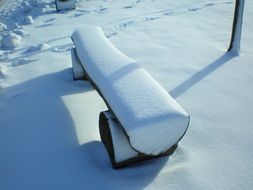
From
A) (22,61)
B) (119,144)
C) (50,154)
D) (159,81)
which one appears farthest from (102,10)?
(119,144)

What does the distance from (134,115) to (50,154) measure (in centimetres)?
94

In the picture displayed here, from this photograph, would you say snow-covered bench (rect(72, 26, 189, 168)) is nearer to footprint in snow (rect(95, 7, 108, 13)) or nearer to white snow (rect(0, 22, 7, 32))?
white snow (rect(0, 22, 7, 32))

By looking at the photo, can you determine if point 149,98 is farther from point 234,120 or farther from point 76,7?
point 76,7

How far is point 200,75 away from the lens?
382cm

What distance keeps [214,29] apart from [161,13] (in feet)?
4.90

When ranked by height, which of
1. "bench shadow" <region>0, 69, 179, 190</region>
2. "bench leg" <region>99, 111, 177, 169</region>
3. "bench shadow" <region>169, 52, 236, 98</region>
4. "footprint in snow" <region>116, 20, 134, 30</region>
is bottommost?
"bench shadow" <region>0, 69, 179, 190</region>

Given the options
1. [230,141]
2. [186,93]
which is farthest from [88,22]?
[230,141]

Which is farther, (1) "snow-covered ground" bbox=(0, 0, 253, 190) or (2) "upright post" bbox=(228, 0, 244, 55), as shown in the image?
(2) "upright post" bbox=(228, 0, 244, 55)

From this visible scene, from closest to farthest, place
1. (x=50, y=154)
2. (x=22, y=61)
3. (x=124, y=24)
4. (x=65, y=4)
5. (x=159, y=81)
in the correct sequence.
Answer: (x=50, y=154)
(x=159, y=81)
(x=22, y=61)
(x=124, y=24)
(x=65, y=4)

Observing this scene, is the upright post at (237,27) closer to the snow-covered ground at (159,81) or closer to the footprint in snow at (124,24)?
the snow-covered ground at (159,81)

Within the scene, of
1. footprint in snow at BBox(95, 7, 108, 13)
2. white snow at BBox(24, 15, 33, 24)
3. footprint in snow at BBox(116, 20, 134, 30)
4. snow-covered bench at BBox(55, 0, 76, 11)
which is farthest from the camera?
snow-covered bench at BBox(55, 0, 76, 11)

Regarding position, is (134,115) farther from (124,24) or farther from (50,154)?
(124,24)

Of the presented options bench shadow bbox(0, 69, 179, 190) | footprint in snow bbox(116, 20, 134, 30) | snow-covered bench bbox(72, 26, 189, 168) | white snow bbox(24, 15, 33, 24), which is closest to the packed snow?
snow-covered bench bbox(72, 26, 189, 168)

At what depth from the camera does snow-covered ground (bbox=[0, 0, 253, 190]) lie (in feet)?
8.11
